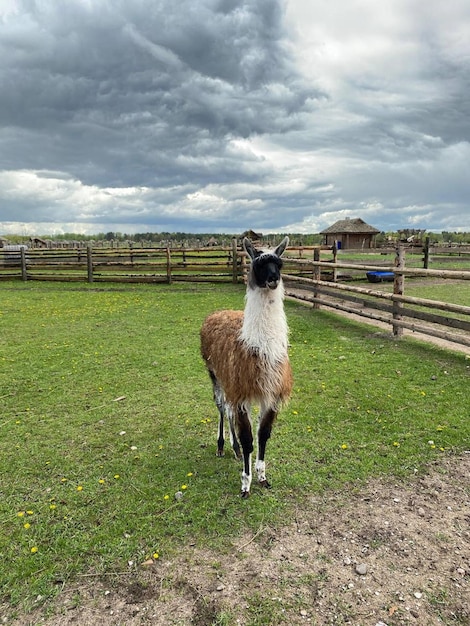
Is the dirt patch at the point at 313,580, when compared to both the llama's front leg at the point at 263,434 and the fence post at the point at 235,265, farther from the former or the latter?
the fence post at the point at 235,265

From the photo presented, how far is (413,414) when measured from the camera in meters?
4.95

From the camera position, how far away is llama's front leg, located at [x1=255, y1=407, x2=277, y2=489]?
3557mm

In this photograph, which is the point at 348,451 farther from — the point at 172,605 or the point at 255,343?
the point at 172,605

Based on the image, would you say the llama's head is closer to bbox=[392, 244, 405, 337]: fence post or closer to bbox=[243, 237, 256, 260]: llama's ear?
bbox=[243, 237, 256, 260]: llama's ear

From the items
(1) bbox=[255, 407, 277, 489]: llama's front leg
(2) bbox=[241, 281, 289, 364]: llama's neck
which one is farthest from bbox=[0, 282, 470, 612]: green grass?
(2) bbox=[241, 281, 289, 364]: llama's neck

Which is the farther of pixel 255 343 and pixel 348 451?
pixel 348 451

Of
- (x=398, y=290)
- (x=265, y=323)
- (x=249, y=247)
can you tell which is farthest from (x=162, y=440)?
(x=398, y=290)

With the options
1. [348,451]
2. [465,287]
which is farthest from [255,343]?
[465,287]

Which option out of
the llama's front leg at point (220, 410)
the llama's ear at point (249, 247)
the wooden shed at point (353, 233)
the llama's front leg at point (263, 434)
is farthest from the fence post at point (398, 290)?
the wooden shed at point (353, 233)

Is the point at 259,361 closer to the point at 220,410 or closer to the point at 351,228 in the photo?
the point at 220,410

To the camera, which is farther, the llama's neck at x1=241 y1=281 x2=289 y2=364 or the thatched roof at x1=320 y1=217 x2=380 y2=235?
the thatched roof at x1=320 y1=217 x2=380 y2=235

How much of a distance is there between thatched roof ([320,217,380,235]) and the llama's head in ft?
137

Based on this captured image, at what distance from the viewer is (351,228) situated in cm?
4331

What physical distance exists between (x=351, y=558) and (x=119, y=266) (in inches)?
766
